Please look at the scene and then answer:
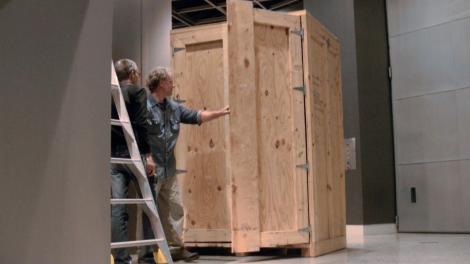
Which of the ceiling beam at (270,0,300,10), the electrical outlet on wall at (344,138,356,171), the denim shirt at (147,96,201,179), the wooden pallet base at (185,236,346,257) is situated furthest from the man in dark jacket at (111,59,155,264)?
the ceiling beam at (270,0,300,10)

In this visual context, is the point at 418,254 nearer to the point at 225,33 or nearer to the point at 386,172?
the point at 225,33

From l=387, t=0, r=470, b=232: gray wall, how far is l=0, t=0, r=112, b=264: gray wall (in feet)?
20.3

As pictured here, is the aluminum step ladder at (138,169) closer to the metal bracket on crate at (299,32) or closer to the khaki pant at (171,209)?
the khaki pant at (171,209)

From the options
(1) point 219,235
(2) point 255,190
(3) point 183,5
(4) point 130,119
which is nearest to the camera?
(4) point 130,119

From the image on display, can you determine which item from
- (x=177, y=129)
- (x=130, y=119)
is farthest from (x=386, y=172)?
(x=130, y=119)

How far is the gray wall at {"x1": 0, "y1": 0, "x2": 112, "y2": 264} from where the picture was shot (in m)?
1.80

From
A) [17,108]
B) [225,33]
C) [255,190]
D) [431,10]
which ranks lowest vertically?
[255,190]

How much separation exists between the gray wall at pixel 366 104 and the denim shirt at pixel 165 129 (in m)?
3.44

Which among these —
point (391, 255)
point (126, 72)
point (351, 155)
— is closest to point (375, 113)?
point (351, 155)

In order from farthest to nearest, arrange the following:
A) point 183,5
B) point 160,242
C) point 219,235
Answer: point 183,5
point 219,235
point 160,242

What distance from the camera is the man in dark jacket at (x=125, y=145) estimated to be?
376cm

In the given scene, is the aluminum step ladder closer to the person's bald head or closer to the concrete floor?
the person's bald head

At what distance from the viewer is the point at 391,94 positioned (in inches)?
322

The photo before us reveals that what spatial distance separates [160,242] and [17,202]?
1976 millimetres
